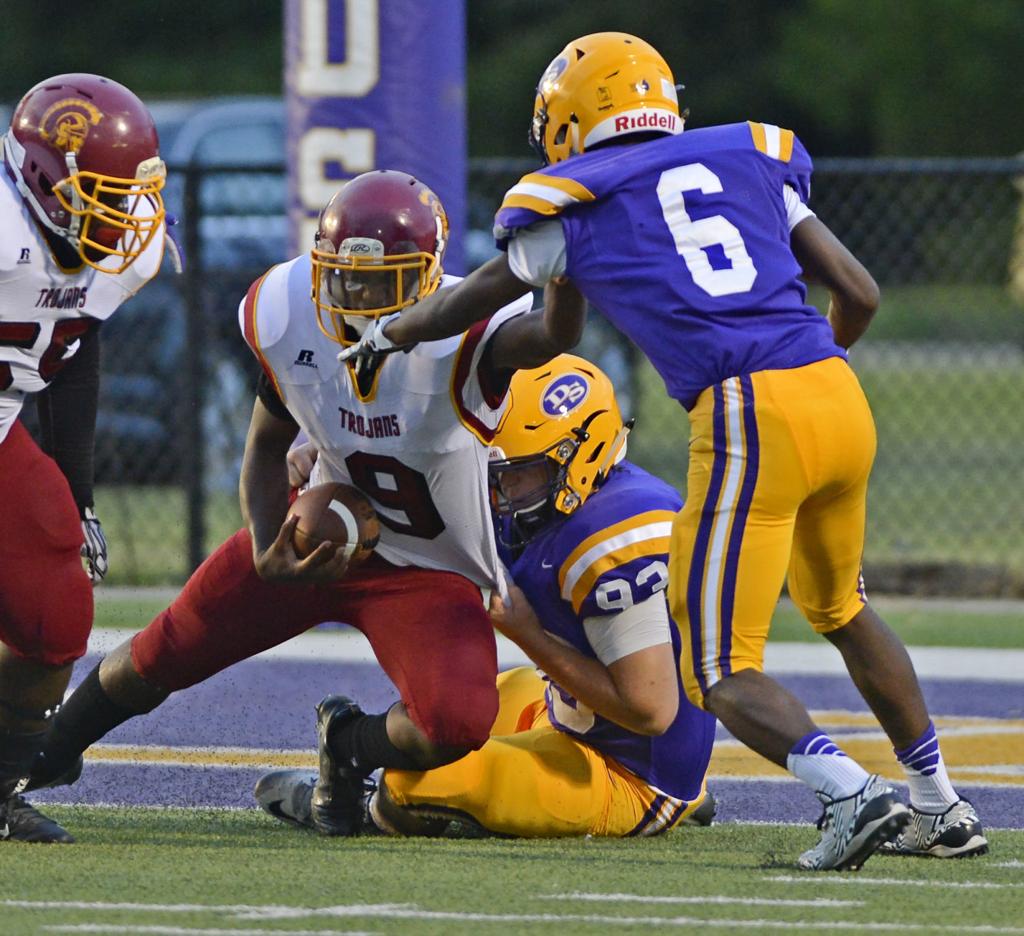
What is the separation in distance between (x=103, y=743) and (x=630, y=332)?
2232mm

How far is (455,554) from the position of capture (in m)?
4.64

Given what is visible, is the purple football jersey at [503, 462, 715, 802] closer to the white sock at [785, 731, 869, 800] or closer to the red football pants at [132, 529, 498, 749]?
the red football pants at [132, 529, 498, 749]

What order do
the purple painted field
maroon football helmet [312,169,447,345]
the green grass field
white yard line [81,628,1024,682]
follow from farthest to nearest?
white yard line [81,628,1024,682] → the purple painted field → maroon football helmet [312,169,447,345] → the green grass field

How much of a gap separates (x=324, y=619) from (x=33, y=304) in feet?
3.00

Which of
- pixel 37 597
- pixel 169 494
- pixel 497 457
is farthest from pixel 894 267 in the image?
pixel 37 597

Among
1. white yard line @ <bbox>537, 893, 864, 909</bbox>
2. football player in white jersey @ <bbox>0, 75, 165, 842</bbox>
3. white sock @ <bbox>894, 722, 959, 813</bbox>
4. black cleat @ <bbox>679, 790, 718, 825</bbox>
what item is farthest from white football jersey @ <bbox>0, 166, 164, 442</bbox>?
white sock @ <bbox>894, 722, 959, 813</bbox>

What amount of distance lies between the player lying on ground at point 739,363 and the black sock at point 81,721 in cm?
97

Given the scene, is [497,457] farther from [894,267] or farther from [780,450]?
[894,267]

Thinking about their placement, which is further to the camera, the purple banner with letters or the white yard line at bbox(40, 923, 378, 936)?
the purple banner with letters

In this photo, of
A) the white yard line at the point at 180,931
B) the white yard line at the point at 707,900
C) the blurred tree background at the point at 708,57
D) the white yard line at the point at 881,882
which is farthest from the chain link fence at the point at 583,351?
the blurred tree background at the point at 708,57

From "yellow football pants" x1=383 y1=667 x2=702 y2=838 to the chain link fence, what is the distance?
13.4ft

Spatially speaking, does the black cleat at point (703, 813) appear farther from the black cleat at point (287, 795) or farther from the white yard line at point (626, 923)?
the white yard line at point (626, 923)

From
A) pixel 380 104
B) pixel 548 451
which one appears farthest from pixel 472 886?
pixel 380 104

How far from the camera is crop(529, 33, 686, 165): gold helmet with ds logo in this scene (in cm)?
432
